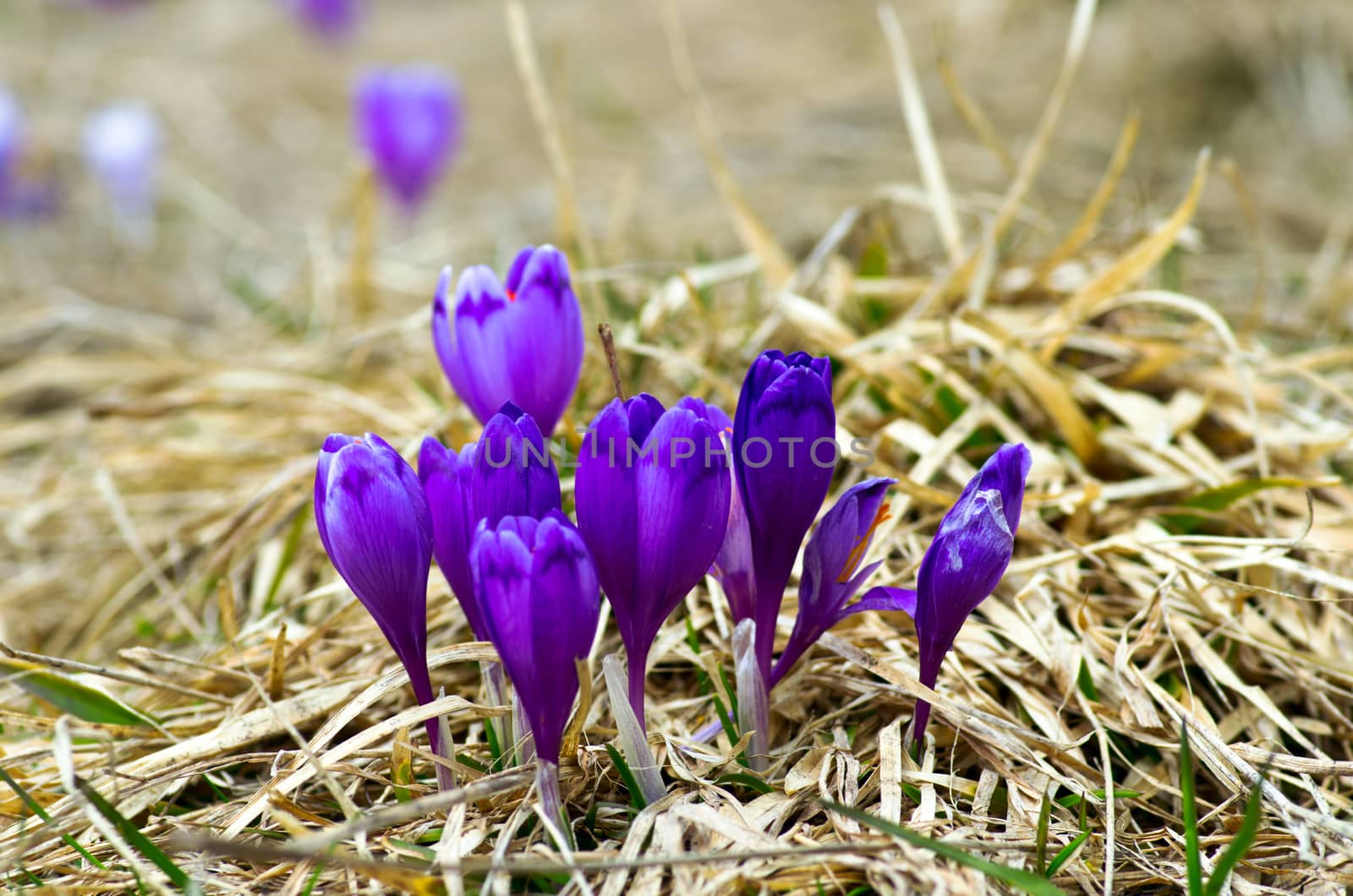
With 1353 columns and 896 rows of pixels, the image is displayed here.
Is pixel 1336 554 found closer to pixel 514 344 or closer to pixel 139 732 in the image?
pixel 514 344

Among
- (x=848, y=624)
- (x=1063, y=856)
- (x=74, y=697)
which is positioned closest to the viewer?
(x=1063, y=856)

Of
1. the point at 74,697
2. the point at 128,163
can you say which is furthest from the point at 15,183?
the point at 74,697

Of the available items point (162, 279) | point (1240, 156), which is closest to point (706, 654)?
point (162, 279)

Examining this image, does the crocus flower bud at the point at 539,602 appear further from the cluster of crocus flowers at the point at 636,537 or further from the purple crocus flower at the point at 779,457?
the purple crocus flower at the point at 779,457

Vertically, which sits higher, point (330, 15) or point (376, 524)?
point (330, 15)

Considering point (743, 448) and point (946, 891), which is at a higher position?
point (743, 448)

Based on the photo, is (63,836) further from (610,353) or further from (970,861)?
(970,861)
